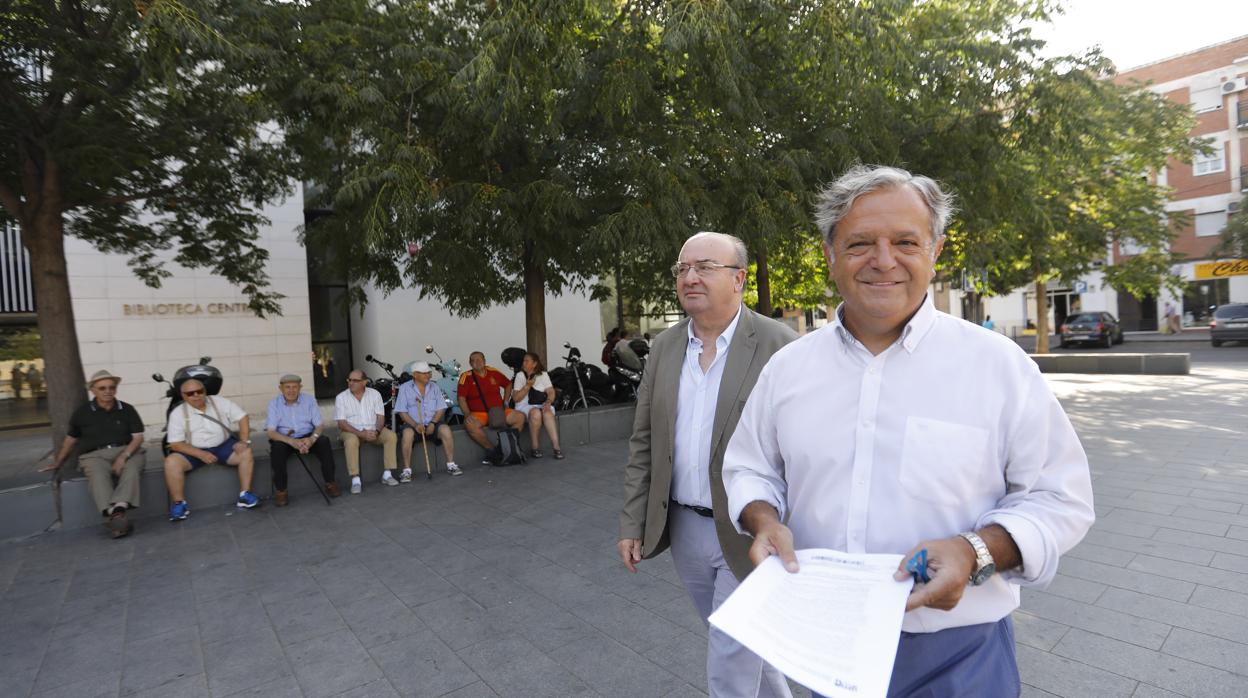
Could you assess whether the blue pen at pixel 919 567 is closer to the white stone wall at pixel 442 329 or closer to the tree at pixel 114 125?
the tree at pixel 114 125

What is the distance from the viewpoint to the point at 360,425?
794 centimetres

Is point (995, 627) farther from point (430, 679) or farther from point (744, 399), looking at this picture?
point (430, 679)

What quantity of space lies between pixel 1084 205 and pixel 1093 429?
26.9ft

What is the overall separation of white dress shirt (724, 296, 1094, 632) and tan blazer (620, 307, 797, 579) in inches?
27.5

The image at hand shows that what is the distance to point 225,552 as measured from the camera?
18.6 feet

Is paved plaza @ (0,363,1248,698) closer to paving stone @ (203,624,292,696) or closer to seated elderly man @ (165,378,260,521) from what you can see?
paving stone @ (203,624,292,696)

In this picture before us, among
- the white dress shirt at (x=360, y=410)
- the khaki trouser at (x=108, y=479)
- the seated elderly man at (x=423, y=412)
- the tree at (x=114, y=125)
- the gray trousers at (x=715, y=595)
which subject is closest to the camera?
the gray trousers at (x=715, y=595)

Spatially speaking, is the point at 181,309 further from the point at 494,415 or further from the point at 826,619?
the point at 826,619

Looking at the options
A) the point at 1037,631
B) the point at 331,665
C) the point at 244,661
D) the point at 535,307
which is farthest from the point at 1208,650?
the point at 535,307

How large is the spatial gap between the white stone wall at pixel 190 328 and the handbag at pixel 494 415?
21.3ft

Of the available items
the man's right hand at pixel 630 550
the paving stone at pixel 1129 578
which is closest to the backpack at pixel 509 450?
the paving stone at pixel 1129 578

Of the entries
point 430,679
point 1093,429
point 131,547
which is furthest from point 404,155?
point 1093,429

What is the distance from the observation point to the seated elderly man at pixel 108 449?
250 inches

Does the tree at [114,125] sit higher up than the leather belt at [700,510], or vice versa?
the tree at [114,125]
